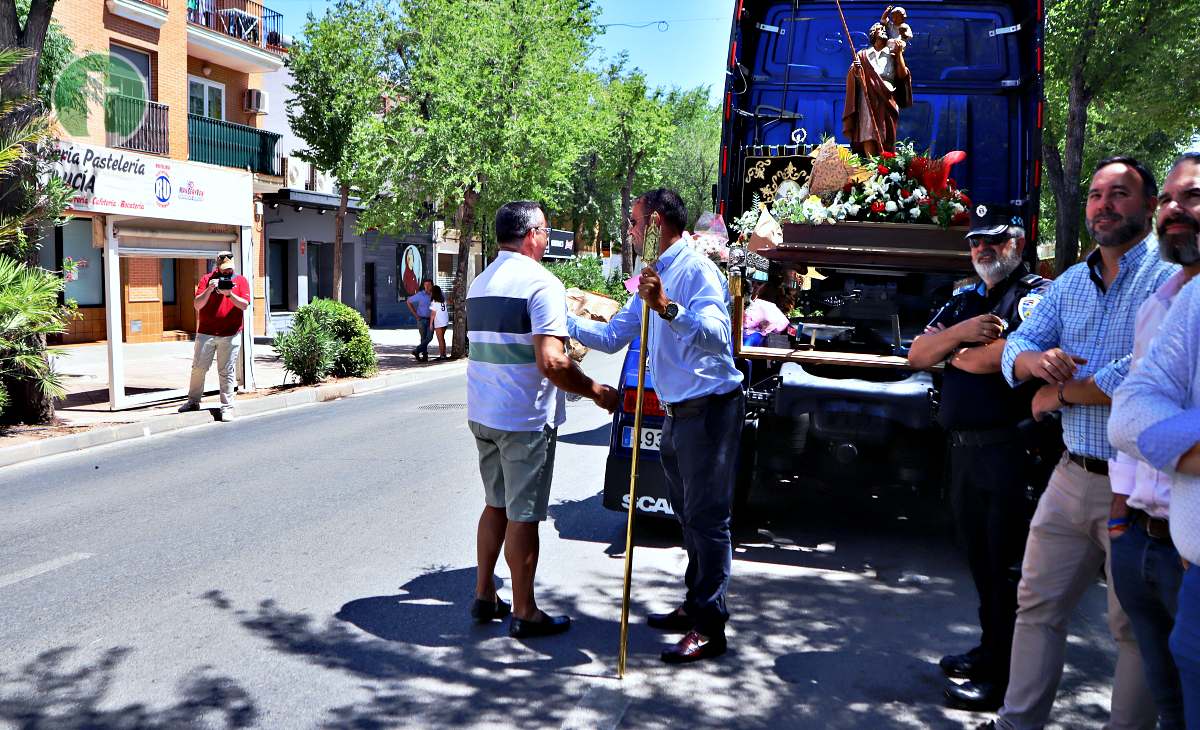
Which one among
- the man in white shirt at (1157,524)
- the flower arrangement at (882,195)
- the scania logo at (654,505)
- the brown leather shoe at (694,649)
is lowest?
the brown leather shoe at (694,649)

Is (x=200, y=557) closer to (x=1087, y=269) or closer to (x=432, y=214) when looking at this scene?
(x=1087, y=269)

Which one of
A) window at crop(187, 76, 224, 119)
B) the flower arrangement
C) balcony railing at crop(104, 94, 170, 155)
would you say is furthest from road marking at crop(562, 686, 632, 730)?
window at crop(187, 76, 224, 119)

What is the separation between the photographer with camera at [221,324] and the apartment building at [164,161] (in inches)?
53.3

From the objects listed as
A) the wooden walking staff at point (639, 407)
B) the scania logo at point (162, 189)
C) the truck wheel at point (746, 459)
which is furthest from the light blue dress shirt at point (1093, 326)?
the scania logo at point (162, 189)

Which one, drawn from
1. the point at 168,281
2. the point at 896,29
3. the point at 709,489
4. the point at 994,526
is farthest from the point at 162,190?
the point at 168,281

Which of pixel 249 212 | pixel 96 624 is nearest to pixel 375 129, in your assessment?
pixel 249 212

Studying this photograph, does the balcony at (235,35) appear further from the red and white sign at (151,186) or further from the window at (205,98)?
the red and white sign at (151,186)

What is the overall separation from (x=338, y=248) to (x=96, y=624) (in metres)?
22.3

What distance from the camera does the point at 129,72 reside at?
896 inches

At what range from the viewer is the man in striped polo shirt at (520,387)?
4547mm

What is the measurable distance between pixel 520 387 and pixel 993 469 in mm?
2000

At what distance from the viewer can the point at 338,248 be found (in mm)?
26344

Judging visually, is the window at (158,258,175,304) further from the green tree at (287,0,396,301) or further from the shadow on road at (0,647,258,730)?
the shadow on road at (0,647,258,730)

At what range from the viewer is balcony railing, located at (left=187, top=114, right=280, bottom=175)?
25125 millimetres
